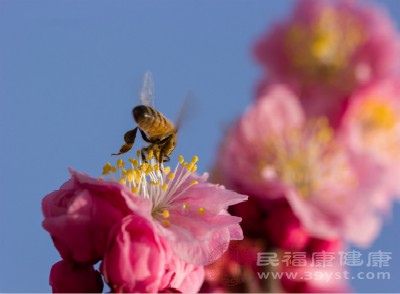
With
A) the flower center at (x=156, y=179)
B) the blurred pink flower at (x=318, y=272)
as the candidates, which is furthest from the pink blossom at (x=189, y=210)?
the blurred pink flower at (x=318, y=272)

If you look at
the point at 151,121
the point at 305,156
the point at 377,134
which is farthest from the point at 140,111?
the point at 377,134

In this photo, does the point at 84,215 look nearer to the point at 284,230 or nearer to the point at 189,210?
the point at 189,210

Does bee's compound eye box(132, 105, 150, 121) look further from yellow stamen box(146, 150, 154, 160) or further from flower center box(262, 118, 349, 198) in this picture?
flower center box(262, 118, 349, 198)

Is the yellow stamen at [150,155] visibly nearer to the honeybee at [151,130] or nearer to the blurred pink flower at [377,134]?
the honeybee at [151,130]

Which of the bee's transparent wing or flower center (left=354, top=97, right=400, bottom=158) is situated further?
flower center (left=354, top=97, right=400, bottom=158)

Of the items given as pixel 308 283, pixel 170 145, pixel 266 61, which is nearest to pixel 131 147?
pixel 170 145

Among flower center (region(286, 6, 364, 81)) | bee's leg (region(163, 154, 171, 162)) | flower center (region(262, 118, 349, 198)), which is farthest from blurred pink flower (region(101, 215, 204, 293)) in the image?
flower center (region(286, 6, 364, 81))

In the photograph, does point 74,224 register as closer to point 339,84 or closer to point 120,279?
point 120,279
